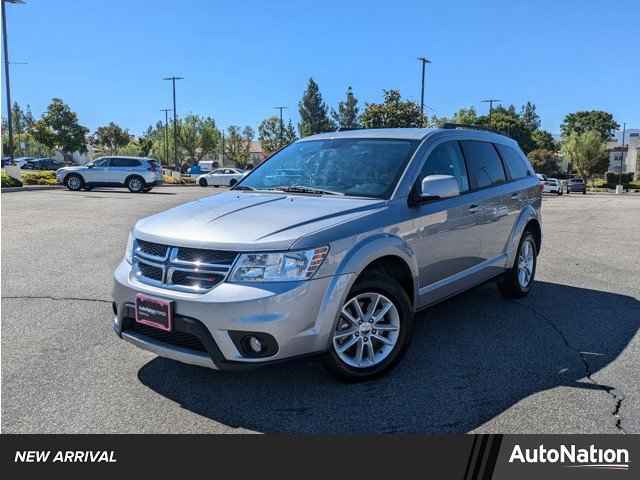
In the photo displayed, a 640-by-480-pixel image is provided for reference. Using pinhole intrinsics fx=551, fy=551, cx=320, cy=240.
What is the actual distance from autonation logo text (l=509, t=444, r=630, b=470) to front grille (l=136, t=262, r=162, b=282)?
2344mm

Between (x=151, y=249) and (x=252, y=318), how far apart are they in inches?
37.2

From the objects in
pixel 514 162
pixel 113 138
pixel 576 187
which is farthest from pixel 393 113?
pixel 113 138

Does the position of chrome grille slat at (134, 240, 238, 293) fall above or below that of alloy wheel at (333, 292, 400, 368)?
above

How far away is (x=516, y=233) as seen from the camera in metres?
5.88

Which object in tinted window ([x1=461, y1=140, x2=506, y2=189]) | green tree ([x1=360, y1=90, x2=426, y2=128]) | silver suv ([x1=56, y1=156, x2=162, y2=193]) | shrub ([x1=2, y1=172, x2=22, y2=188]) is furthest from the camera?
green tree ([x1=360, y1=90, x2=426, y2=128])

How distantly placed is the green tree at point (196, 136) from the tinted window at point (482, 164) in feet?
254

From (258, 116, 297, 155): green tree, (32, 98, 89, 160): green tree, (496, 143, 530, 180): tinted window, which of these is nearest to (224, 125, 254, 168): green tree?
(258, 116, 297, 155): green tree

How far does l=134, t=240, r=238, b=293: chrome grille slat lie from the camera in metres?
3.32

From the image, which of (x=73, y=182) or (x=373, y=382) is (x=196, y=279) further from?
(x=73, y=182)

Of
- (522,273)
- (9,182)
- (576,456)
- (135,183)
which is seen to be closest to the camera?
(576,456)

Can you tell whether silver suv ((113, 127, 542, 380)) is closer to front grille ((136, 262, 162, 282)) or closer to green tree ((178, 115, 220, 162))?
front grille ((136, 262, 162, 282))

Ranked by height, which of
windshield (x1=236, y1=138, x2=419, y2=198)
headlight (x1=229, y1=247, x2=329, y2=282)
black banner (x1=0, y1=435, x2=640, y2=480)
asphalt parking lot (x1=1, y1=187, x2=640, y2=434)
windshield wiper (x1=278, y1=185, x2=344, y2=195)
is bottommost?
black banner (x1=0, y1=435, x2=640, y2=480)

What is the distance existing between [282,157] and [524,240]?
2920 millimetres

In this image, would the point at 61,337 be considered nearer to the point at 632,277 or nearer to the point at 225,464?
the point at 225,464
